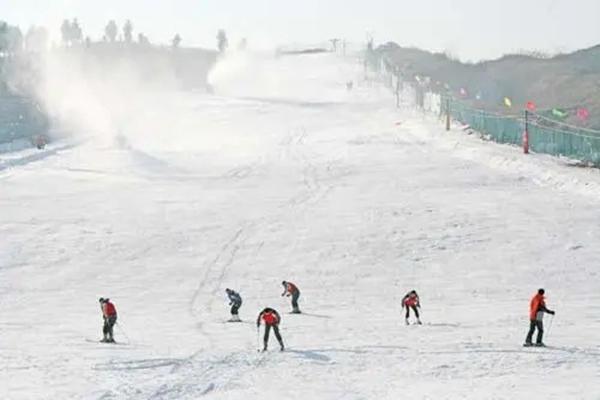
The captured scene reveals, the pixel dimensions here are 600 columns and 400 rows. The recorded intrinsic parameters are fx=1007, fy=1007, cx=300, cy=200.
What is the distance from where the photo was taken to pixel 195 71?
194500 millimetres

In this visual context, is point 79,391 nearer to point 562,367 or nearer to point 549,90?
point 562,367

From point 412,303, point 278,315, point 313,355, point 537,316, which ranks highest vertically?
point 537,316

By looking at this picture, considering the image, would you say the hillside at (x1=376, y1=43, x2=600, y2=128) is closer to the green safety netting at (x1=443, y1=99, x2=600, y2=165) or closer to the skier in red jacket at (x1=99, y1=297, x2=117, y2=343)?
the green safety netting at (x1=443, y1=99, x2=600, y2=165)

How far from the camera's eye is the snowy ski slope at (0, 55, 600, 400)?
1920 cm

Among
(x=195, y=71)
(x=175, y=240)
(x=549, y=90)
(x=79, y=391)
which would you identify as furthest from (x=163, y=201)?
(x=195, y=71)

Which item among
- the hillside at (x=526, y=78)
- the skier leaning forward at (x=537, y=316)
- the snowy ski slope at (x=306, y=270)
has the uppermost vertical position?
the hillside at (x=526, y=78)

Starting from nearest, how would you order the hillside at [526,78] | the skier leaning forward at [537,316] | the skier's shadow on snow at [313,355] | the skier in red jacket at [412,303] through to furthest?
the skier's shadow on snow at [313,355], the skier leaning forward at [537,316], the skier in red jacket at [412,303], the hillside at [526,78]

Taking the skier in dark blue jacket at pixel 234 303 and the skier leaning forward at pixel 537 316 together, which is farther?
the skier in dark blue jacket at pixel 234 303

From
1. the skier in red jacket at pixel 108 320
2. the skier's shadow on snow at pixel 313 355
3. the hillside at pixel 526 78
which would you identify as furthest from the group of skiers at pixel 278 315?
the hillside at pixel 526 78

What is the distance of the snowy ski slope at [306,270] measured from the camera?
19.2m

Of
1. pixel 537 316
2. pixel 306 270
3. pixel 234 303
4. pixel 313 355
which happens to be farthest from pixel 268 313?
pixel 306 270

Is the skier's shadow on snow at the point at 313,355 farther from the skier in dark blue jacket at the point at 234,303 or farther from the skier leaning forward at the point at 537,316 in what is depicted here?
the skier leaning forward at the point at 537,316

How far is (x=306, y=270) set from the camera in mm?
33219

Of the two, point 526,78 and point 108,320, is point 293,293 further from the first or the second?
point 526,78
